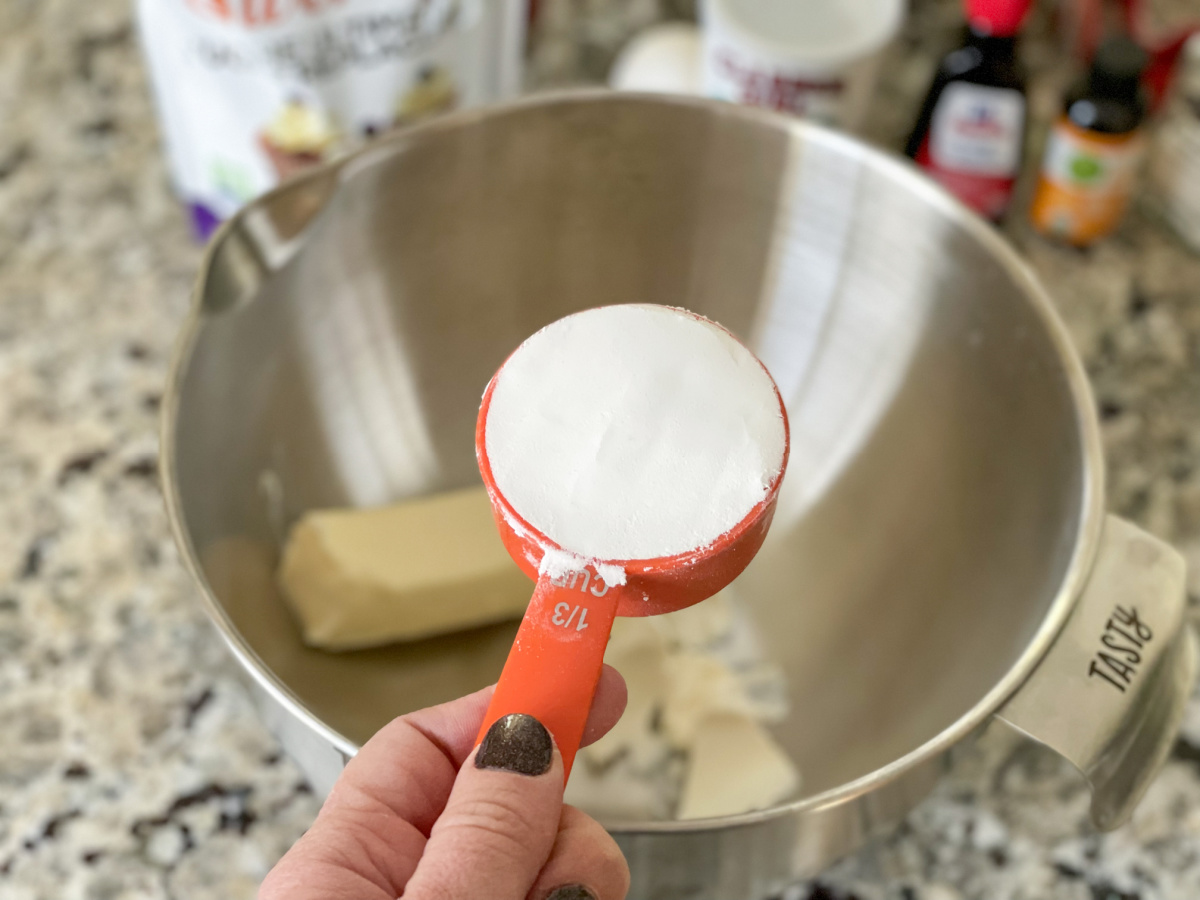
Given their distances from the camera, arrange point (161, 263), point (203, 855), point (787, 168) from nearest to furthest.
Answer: point (203, 855) < point (787, 168) < point (161, 263)

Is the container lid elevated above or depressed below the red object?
below

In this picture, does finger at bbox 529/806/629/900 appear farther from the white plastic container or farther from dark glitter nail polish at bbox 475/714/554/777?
the white plastic container

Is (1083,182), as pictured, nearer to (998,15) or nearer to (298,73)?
(998,15)

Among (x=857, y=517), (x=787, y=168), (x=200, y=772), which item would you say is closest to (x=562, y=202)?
(x=787, y=168)

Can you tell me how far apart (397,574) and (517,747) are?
0.31m

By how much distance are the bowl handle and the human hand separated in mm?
200

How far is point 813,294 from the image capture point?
736mm

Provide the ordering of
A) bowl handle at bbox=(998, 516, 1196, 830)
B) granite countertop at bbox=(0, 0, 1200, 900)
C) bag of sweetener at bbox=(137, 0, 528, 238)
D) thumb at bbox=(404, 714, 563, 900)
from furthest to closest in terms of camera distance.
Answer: bag of sweetener at bbox=(137, 0, 528, 238) → granite countertop at bbox=(0, 0, 1200, 900) → bowl handle at bbox=(998, 516, 1196, 830) → thumb at bbox=(404, 714, 563, 900)

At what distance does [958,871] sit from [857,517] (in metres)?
0.23

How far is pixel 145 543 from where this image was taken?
68 centimetres

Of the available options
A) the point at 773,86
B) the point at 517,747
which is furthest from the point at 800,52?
the point at 517,747

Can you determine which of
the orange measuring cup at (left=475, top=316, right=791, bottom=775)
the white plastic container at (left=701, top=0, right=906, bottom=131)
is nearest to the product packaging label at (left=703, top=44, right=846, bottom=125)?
the white plastic container at (left=701, top=0, right=906, bottom=131)

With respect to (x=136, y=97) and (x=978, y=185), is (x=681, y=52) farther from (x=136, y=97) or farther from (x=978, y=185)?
(x=136, y=97)

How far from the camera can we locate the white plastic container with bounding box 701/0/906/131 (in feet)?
2.43
